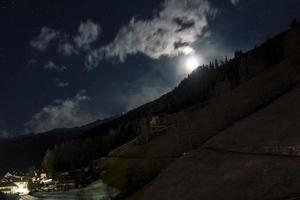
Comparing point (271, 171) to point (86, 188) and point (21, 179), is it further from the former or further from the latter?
point (21, 179)

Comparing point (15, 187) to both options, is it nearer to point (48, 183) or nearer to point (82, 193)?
point (48, 183)

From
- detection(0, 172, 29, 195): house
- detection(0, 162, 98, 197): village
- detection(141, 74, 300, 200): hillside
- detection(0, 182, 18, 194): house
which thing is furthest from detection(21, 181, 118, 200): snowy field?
detection(141, 74, 300, 200): hillside

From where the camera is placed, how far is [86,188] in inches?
5182

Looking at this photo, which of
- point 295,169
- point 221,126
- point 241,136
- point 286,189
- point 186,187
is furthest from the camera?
point 221,126

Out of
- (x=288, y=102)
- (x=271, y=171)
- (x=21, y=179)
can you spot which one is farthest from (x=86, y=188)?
(x=271, y=171)

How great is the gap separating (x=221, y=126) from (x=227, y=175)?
20527 mm

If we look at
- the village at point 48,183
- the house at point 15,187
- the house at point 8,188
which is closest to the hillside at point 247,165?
the village at point 48,183

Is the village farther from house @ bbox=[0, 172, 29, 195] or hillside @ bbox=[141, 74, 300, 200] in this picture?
hillside @ bbox=[141, 74, 300, 200]

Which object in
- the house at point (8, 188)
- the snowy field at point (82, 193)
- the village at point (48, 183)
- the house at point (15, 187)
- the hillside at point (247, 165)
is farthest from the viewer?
the house at point (8, 188)

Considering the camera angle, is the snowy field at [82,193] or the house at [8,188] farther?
the house at [8,188]

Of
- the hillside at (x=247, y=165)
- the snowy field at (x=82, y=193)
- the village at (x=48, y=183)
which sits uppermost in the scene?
the hillside at (x=247, y=165)

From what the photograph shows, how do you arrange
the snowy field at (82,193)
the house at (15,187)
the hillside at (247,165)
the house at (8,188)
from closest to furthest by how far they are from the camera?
the hillside at (247,165) < the snowy field at (82,193) < the house at (15,187) < the house at (8,188)

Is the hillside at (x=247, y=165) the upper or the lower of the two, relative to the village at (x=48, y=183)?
upper

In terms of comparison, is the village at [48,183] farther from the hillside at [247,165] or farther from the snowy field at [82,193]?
the hillside at [247,165]
